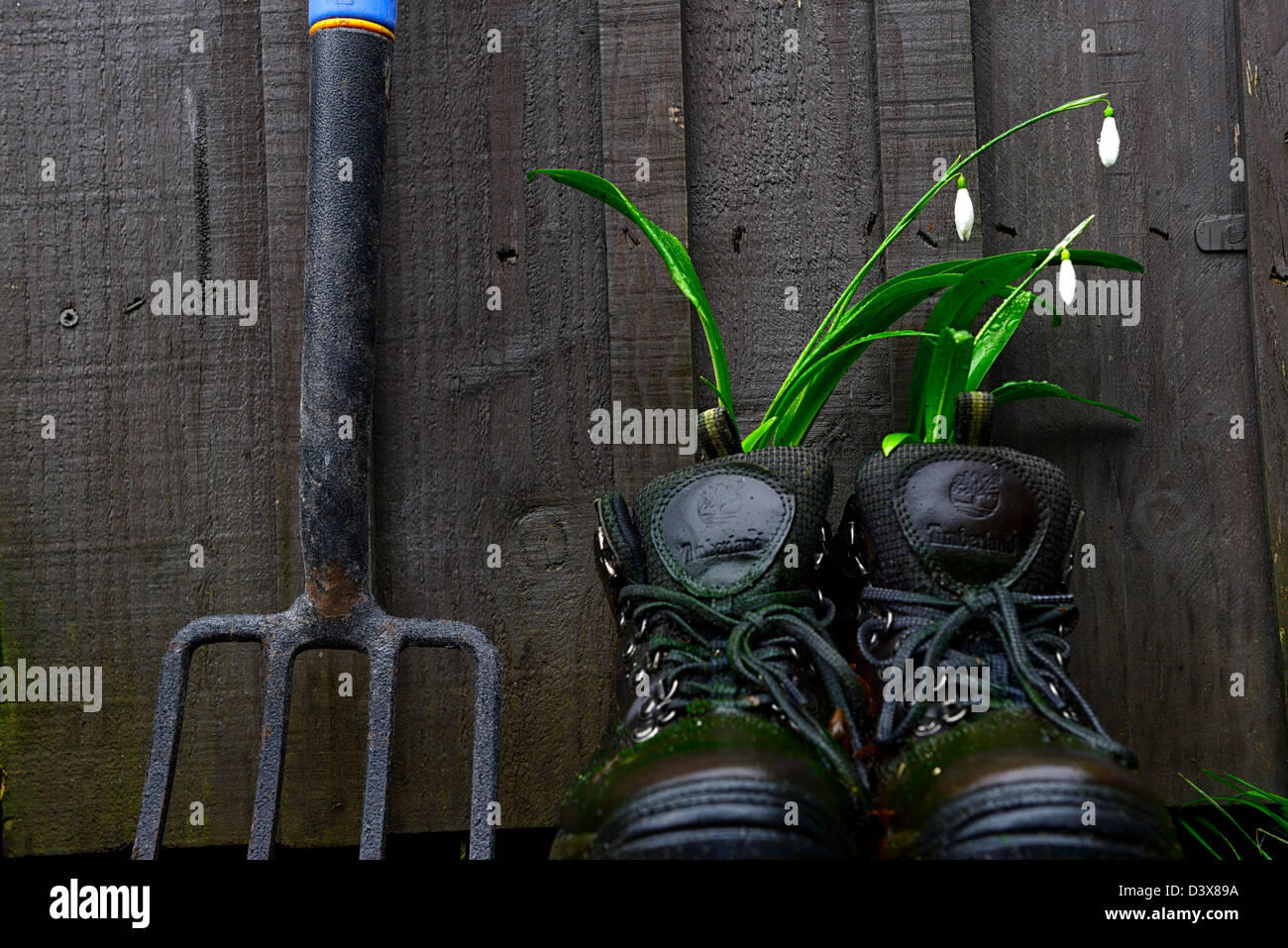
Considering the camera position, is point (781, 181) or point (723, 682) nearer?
point (723, 682)

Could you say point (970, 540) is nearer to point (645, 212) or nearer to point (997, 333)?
Result: point (997, 333)

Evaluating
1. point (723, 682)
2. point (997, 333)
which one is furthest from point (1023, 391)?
point (723, 682)

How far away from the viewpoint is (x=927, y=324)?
3.87 ft

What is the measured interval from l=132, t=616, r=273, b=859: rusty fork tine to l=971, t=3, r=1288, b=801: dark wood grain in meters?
0.95

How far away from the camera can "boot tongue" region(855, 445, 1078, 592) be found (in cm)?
92

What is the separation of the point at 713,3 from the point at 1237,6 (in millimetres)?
689

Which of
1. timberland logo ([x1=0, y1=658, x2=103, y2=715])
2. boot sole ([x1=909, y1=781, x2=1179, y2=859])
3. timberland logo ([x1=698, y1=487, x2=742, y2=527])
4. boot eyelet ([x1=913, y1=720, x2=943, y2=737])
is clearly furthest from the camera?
timberland logo ([x1=0, y1=658, x2=103, y2=715])

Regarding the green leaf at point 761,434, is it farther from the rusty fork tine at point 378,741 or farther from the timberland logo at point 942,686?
the rusty fork tine at point 378,741

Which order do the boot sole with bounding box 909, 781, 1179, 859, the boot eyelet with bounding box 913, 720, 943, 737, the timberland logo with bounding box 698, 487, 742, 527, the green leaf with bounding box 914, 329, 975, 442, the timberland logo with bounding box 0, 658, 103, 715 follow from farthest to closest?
the timberland logo with bounding box 0, 658, 103, 715 < the green leaf with bounding box 914, 329, 975, 442 < the timberland logo with bounding box 698, 487, 742, 527 < the boot eyelet with bounding box 913, 720, 943, 737 < the boot sole with bounding box 909, 781, 1179, 859

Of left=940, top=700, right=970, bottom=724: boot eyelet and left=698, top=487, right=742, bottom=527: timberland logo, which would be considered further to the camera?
left=698, top=487, right=742, bottom=527: timberland logo

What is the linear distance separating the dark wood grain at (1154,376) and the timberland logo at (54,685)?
1189 millimetres

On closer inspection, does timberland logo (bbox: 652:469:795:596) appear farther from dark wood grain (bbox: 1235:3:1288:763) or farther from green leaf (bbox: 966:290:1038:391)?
dark wood grain (bbox: 1235:3:1288:763)

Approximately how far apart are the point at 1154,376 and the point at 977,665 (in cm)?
66

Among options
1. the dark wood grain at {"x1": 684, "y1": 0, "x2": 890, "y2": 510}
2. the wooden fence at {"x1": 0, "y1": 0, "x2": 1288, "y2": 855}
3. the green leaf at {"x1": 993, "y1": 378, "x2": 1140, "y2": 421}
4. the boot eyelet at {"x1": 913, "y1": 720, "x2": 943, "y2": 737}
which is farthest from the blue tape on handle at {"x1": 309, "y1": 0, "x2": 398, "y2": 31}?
the boot eyelet at {"x1": 913, "y1": 720, "x2": 943, "y2": 737}
